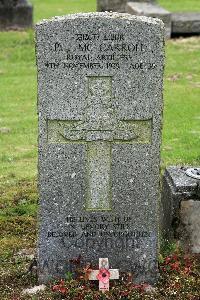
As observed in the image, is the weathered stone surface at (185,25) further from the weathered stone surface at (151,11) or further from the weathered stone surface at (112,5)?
the weathered stone surface at (112,5)

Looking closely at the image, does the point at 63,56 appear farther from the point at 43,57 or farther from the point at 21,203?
the point at 21,203

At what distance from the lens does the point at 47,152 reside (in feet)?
18.9

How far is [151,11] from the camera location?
56.8 ft

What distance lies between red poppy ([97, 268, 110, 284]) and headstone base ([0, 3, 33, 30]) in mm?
13810

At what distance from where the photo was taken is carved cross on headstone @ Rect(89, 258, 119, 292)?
5852mm

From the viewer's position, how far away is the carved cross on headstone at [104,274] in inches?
230

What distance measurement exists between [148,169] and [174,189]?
0.80m

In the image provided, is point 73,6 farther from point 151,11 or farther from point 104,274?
point 104,274

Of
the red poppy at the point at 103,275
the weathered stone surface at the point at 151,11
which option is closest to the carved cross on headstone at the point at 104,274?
the red poppy at the point at 103,275

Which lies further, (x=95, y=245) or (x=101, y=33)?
(x=95, y=245)

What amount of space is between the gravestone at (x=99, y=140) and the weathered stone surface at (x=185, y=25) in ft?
40.1

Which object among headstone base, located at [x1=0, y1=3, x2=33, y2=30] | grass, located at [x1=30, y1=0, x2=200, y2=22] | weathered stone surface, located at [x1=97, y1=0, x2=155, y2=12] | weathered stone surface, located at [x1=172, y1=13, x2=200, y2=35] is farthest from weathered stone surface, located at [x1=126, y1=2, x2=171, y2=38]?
grass, located at [x1=30, y1=0, x2=200, y2=22]

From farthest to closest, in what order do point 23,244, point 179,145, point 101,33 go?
point 179,145, point 23,244, point 101,33

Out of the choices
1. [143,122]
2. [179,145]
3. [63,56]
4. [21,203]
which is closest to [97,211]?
[143,122]
